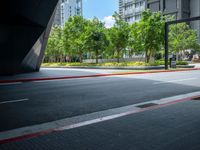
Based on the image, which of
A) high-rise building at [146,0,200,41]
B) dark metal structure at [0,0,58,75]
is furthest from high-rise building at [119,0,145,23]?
dark metal structure at [0,0,58,75]

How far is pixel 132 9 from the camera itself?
88.7 m

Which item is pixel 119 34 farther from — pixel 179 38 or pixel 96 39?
pixel 179 38

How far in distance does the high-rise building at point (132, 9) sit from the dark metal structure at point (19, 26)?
234 ft

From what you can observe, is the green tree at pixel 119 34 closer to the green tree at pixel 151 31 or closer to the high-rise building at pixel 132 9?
the green tree at pixel 151 31

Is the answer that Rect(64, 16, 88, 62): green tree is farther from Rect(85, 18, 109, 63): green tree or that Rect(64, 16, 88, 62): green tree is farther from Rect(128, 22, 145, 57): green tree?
Rect(128, 22, 145, 57): green tree

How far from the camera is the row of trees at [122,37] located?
31766 mm

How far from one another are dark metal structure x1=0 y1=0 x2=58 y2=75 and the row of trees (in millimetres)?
17525

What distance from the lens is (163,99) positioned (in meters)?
8.74

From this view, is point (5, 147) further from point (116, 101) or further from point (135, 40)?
point (135, 40)

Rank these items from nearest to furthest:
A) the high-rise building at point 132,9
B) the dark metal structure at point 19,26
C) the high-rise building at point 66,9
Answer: the dark metal structure at point 19,26 < the high-rise building at point 132,9 < the high-rise building at point 66,9

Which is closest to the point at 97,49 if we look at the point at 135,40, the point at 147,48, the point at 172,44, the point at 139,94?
the point at 135,40

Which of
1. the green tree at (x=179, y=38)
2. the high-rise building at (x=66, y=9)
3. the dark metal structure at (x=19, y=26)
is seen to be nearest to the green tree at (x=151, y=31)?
the dark metal structure at (x=19, y=26)

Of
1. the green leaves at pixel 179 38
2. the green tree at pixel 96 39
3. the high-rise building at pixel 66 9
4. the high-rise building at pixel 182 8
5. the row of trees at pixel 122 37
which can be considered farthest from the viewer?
the high-rise building at pixel 66 9

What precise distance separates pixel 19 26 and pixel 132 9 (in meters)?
77.2
